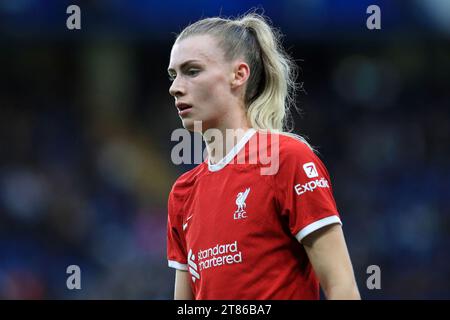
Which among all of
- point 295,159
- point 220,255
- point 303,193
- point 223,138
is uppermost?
point 223,138

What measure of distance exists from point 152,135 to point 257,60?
640cm

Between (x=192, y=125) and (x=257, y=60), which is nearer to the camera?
(x=192, y=125)

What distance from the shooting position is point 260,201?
2.69 metres

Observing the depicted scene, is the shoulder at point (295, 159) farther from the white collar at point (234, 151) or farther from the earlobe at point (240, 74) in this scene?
the earlobe at point (240, 74)

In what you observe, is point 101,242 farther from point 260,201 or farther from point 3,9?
point 260,201

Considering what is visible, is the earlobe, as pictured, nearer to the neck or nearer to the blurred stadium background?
the neck

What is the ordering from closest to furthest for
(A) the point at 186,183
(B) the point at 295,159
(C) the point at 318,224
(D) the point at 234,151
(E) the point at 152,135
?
(C) the point at 318,224 < (B) the point at 295,159 < (D) the point at 234,151 < (A) the point at 186,183 < (E) the point at 152,135

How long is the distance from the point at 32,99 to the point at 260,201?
7307 mm

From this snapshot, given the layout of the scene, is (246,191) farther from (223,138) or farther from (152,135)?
(152,135)

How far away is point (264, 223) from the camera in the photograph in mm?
2674

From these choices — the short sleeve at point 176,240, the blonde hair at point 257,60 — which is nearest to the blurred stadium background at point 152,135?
the short sleeve at point 176,240

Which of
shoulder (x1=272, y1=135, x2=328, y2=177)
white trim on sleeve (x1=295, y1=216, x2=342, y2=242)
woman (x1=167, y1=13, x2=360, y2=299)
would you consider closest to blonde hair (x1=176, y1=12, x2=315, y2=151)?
woman (x1=167, y1=13, x2=360, y2=299)

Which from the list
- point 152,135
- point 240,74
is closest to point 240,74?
point 240,74

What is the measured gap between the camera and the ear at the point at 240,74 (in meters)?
2.99
